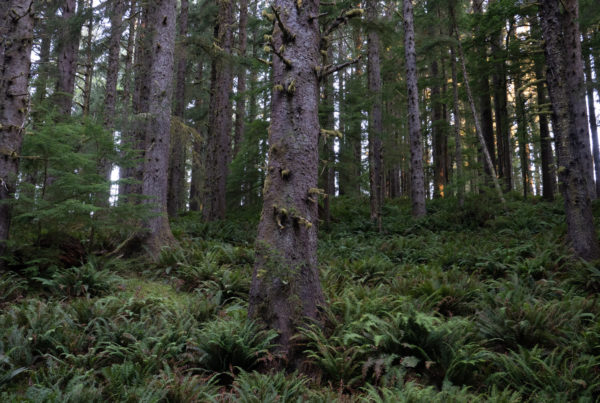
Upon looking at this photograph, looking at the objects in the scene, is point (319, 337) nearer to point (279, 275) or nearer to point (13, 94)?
point (279, 275)

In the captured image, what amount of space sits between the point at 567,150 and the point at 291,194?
6.82m

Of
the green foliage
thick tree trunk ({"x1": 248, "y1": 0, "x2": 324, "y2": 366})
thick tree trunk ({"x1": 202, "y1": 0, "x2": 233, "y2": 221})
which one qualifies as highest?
thick tree trunk ({"x1": 202, "y1": 0, "x2": 233, "y2": 221})

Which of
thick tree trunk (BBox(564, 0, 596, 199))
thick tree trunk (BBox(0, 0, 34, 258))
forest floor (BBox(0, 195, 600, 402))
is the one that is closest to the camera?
forest floor (BBox(0, 195, 600, 402))

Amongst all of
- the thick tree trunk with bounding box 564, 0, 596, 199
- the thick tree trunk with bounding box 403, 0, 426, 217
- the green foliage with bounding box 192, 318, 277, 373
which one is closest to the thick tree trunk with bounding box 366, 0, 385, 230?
the thick tree trunk with bounding box 403, 0, 426, 217

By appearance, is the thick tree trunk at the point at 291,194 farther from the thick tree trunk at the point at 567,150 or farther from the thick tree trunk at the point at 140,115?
the thick tree trunk at the point at 567,150

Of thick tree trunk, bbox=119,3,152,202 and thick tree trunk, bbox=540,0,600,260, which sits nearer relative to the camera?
thick tree trunk, bbox=540,0,600,260

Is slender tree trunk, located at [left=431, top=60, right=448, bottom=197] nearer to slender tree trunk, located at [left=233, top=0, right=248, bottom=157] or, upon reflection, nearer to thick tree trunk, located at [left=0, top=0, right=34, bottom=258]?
slender tree trunk, located at [left=233, top=0, right=248, bottom=157]

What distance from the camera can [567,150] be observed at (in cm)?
757

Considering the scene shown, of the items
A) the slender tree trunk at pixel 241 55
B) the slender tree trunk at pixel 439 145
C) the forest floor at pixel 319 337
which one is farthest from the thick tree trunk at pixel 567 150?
the slender tree trunk at pixel 439 145

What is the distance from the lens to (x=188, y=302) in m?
6.26

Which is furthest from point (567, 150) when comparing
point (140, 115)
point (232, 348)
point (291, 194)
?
point (140, 115)

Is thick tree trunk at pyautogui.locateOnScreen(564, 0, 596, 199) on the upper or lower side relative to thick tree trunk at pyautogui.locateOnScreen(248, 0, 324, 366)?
upper

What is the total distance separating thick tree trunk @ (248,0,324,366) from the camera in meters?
4.66

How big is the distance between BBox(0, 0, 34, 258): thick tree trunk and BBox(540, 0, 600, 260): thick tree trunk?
11.6 m
